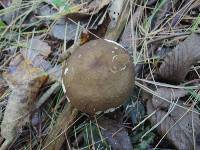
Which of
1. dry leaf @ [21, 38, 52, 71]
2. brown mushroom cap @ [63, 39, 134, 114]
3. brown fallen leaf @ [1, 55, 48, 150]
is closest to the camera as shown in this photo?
brown mushroom cap @ [63, 39, 134, 114]

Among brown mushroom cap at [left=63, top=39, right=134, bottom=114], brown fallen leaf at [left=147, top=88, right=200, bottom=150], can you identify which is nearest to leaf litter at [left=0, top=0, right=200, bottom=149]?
brown fallen leaf at [left=147, top=88, right=200, bottom=150]

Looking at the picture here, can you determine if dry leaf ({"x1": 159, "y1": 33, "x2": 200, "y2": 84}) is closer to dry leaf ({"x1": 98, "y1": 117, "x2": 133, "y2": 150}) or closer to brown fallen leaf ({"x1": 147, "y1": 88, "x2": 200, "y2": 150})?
brown fallen leaf ({"x1": 147, "y1": 88, "x2": 200, "y2": 150})

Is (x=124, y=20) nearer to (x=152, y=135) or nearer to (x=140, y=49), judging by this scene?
(x=140, y=49)

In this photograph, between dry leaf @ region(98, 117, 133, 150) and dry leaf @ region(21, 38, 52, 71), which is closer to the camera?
dry leaf @ region(98, 117, 133, 150)

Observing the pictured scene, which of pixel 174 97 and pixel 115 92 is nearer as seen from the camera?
pixel 115 92

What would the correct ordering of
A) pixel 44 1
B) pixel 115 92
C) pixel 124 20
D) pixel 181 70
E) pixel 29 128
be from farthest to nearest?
pixel 44 1
pixel 124 20
pixel 29 128
pixel 181 70
pixel 115 92

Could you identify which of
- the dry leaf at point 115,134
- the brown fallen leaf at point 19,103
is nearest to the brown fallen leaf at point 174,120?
the dry leaf at point 115,134

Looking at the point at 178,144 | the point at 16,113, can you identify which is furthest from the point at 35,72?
the point at 178,144
